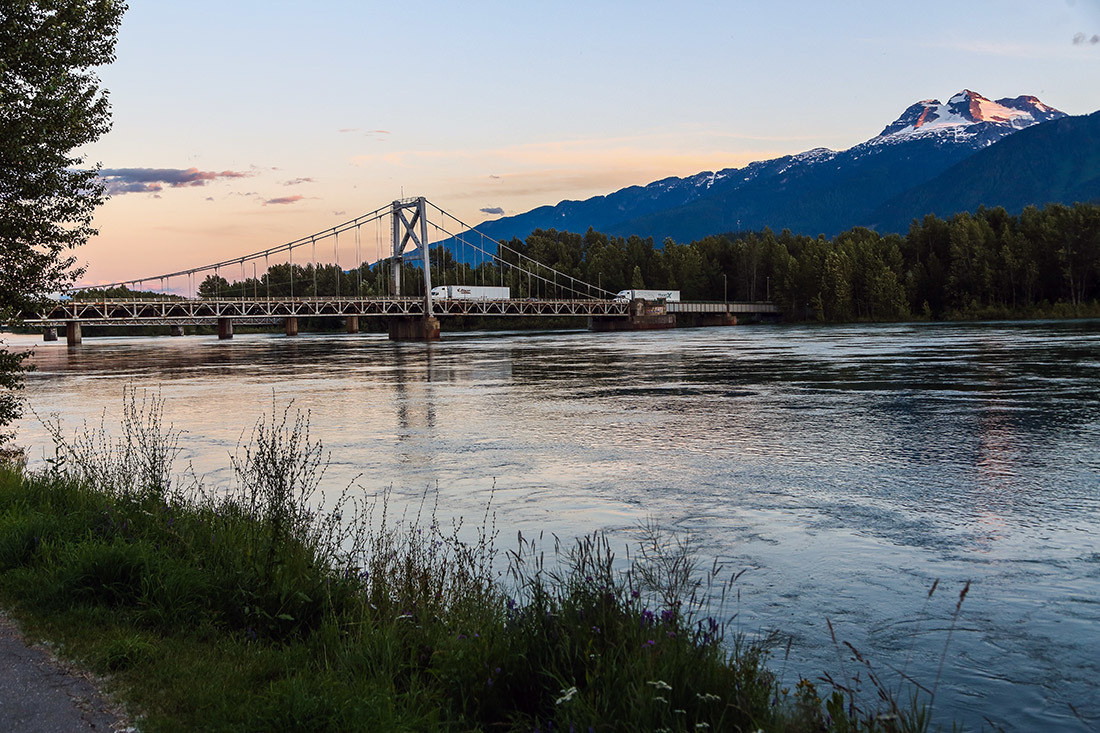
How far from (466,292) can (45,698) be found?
150762mm

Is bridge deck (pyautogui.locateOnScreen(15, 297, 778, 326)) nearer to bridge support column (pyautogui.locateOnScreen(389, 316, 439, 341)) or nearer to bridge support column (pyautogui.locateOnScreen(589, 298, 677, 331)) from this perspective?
bridge support column (pyautogui.locateOnScreen(389, 316, 439, 341))

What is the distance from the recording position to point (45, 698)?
207 inches

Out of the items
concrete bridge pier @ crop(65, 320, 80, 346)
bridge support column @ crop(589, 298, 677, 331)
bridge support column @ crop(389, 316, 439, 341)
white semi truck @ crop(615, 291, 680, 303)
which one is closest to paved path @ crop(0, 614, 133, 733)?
bridge support column @ crop(389, 316, 439, 341)

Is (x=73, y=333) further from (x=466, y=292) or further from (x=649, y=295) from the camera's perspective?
(x=649, y=295)

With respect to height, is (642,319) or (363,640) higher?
(642,319)

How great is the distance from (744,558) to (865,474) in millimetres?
5658

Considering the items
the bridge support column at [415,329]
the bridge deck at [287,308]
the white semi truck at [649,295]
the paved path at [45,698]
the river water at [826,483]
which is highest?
the white semi truck at [649,295]

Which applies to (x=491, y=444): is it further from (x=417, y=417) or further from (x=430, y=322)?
(x=430, y=322)

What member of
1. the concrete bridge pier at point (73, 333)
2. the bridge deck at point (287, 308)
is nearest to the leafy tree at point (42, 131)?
the bridge deck at point (287, 308)

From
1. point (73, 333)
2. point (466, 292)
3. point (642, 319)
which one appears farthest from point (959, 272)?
point (73, 333)

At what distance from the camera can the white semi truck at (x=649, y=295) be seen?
551ft

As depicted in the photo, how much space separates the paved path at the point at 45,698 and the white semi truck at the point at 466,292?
136 meters

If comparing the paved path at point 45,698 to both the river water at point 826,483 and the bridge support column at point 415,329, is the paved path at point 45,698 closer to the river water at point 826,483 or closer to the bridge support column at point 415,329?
the river water at point 826,483

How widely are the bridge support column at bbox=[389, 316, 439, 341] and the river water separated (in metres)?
83.0
